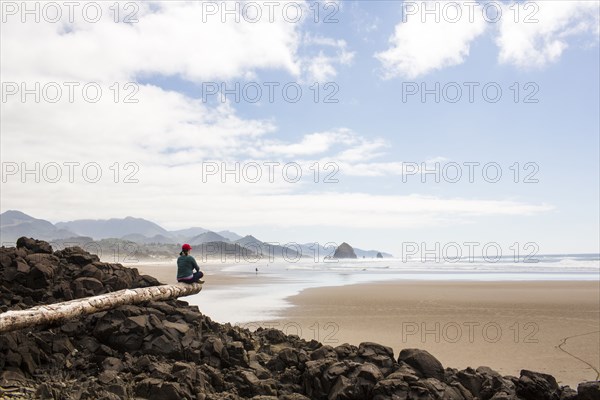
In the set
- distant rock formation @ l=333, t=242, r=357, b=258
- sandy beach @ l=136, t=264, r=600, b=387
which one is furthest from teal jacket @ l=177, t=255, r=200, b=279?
distant rock formation @ l=333, t=242, r=357, b=258

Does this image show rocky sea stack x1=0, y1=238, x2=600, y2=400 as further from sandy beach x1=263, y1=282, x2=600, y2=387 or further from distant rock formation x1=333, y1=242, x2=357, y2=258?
distant rock formation x1=333, y1=242, x2=357, y2=258

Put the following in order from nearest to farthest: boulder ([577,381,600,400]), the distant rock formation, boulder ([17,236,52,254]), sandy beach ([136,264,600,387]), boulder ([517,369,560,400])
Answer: boulder ([577,381,600,400]) → boulder ([517,369,560,400]) → sandy beach ([136,264,600,387]) → boulder ([17,236,52,254]) → the distant rock formation

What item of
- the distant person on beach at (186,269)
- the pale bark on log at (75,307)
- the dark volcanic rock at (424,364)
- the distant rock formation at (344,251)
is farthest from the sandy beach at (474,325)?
the distant rock formation at (344,251)

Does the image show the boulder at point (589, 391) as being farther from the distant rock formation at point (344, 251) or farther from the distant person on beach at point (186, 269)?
the distant rock formation at point (344, 251)

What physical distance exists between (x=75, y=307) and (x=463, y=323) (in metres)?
13.5

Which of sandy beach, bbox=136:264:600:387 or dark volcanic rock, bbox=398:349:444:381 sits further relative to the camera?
sandy beach, bbox=136:264:600:387

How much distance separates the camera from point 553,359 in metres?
12.1

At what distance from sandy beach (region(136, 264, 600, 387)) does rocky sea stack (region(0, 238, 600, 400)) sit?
3.39 meters

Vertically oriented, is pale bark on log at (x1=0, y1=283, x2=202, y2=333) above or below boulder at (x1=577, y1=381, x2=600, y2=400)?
above

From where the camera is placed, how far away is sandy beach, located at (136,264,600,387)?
40.2ft

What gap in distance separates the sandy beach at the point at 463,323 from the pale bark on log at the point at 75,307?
A: 223 inches

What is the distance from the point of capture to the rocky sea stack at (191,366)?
740cm

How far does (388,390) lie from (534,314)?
14.8 m

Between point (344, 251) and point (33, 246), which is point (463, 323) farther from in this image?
point (344, 251)
